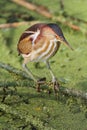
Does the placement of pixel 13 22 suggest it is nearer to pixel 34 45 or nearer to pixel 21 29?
pixel 21 29

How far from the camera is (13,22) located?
379cm

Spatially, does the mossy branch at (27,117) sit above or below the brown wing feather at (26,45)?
below

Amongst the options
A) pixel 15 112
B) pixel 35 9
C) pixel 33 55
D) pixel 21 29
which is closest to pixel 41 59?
pixel 33 55

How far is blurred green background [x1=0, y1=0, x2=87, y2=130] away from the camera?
242 centimetres

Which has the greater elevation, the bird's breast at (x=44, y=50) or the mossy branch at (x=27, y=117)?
the bird's breast at (x=44, y=50)

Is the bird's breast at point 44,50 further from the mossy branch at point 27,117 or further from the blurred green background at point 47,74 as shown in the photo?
the mossy branch at point 27,117

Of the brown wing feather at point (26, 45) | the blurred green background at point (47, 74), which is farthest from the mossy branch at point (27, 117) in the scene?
the brown wing feather at point (26, 45)

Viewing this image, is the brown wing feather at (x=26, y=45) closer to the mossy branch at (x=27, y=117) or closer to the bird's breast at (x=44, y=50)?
the bird's breast at (x=44, y=50)

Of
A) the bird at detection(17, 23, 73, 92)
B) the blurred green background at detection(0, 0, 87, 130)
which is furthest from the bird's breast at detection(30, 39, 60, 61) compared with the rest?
the blurred green background at detection(0, 0, 87, 130)

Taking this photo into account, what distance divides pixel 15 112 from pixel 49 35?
40 cm

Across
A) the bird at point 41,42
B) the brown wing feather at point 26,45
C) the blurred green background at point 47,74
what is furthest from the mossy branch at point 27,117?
the brown wing feather at point 26,45

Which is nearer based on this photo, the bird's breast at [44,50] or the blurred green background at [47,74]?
the bird's breast at [44,50]

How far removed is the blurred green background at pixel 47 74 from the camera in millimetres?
2420

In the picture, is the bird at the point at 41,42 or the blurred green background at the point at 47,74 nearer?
the bird at the point at 41,42
